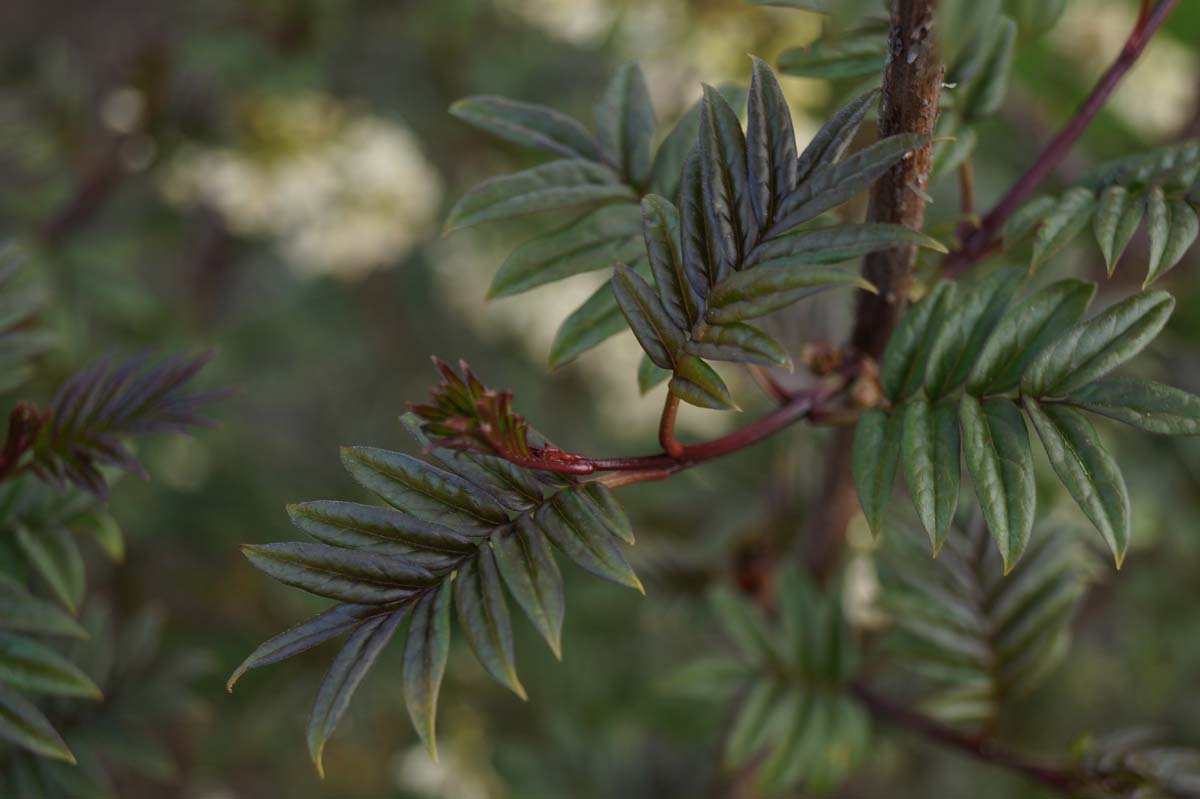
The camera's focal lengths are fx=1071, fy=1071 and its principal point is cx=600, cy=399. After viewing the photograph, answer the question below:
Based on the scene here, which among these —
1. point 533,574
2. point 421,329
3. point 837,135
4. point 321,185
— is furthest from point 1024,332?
point 421,329

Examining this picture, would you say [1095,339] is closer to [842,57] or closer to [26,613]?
[842,57]

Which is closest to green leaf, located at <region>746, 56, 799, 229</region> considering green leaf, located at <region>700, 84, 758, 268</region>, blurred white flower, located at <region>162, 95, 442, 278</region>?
green leaf, located at <region>700, 84, 758, 268</region>

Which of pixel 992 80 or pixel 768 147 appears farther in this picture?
pixel 992 80

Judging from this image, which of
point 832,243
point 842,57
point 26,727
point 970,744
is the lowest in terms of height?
point 26,727

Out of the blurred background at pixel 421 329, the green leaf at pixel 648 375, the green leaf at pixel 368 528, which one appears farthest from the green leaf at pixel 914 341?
the blurred background at pixel 421 329

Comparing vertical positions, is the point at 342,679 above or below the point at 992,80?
below

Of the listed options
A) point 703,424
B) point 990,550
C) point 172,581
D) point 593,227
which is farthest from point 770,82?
point 172,581

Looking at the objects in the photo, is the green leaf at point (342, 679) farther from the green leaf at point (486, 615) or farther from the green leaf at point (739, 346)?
the green leaf at point (739, 346)

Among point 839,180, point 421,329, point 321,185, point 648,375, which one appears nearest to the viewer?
point 839,180
